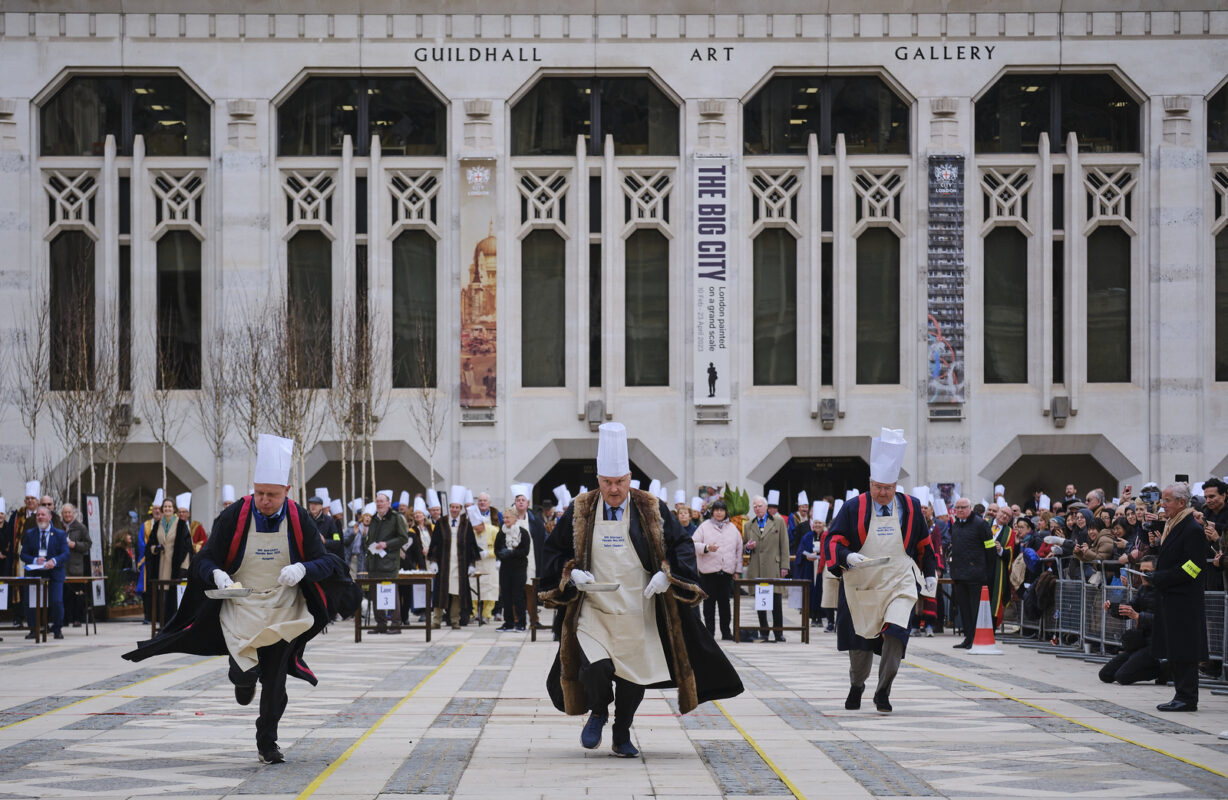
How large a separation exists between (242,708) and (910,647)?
1081 cm

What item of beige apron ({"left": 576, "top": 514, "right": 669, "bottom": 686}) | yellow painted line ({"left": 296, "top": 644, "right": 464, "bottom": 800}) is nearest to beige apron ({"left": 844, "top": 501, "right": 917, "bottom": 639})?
beige apron ({"left": 576, "top": 514, "right": 669, "bottom": 686})

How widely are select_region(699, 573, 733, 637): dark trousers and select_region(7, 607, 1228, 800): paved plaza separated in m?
4.95

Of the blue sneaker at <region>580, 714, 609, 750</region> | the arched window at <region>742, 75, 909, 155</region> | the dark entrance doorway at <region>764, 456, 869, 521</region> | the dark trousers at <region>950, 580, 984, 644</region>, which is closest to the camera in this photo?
the blue sneaker at <region>580, 714, 609, 750</region>

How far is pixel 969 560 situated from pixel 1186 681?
29.4ft

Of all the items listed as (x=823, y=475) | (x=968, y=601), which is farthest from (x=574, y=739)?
(x=823, y=475)

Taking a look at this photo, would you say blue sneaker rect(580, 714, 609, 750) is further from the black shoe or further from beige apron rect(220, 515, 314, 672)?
the black shoe

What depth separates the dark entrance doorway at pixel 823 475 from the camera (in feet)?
139

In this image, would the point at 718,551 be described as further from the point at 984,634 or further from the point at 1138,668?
the point at 1138,668

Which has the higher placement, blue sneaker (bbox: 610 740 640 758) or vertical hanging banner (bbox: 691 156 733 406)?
vertical hanging banner (bbox: 691 156 733 406)

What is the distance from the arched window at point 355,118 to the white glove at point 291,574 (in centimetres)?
3128

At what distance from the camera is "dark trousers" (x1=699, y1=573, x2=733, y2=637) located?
23672mm

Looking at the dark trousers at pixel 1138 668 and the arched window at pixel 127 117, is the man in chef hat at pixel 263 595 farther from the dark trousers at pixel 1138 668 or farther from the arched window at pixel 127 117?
the arched window at pixel 127 117

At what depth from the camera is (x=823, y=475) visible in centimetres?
4234

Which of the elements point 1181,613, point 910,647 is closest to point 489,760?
point 1181,613
